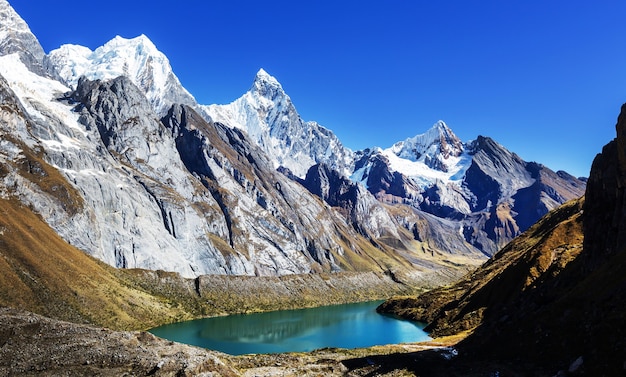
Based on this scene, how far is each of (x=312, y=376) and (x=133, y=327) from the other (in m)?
107

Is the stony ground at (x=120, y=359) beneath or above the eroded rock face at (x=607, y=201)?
beneath

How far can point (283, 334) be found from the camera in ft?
559

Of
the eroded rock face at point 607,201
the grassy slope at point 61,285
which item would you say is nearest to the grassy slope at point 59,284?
the grassy slope at point 61,285

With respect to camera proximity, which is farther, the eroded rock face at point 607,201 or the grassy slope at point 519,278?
the grassy slope at point 519,278

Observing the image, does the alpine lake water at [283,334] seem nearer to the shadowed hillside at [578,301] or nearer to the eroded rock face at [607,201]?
the shadowed hillside at [578,301]

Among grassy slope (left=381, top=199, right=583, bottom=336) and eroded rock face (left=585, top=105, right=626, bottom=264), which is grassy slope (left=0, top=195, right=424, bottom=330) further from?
eroded rock face (left=585, top=105, right=626, bottom=264)

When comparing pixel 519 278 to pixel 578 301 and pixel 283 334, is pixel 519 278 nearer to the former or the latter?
pixel 578 301

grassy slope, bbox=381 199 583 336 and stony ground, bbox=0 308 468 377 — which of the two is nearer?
stony ground, bbox=0 308 468 377

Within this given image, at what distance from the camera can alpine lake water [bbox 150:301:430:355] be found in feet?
466

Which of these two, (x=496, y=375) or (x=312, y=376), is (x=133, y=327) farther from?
(x=496, y=375)

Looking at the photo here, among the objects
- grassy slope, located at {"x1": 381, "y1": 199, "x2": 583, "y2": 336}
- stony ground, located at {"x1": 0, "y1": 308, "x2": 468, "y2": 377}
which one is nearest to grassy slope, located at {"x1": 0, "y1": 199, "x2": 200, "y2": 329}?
stony ground, located at {"x1": 0, "y1": 308, "x2": 468, "y2": 377}

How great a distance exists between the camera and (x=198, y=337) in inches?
6043

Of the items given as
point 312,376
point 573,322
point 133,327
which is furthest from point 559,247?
point 133,327

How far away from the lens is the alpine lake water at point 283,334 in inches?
5591
